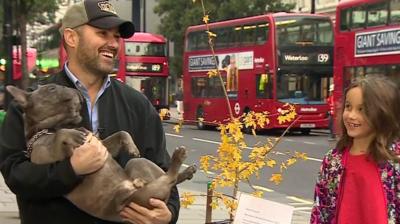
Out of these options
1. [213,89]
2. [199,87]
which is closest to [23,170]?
[213,89]

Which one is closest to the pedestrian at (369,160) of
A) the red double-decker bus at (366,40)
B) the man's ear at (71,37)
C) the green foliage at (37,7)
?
the man's ear at (71,37)

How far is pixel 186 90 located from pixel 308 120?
748 cm

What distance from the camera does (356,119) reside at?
338 cm

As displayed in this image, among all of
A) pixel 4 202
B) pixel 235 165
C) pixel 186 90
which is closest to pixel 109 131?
pixel 235 165

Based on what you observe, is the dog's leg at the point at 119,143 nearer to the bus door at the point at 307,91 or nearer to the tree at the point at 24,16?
the tree at the point at 24,16

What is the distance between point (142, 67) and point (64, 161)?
30.6 m

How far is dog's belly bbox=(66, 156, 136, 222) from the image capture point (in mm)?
2490

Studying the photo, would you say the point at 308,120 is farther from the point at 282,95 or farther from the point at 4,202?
the point at 4,202

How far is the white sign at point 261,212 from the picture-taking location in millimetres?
3518

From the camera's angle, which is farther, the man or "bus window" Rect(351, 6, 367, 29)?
"bus window" Rect(351, 6, 367, 29)

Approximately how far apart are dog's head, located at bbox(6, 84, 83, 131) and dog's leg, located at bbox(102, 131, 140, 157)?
5.7 inches

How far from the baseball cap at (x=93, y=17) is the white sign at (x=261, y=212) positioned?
4.29ft

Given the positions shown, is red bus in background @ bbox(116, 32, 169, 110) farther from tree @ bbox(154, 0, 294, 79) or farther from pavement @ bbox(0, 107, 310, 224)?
pavement @ bbox(0, 107, 310, 224)

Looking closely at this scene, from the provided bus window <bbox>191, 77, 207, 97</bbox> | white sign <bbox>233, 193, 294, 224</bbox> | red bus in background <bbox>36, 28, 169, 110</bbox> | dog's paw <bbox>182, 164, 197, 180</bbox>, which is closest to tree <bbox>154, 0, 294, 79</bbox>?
red bus in background <bbox>36, 28, 169, 110</bbox>
